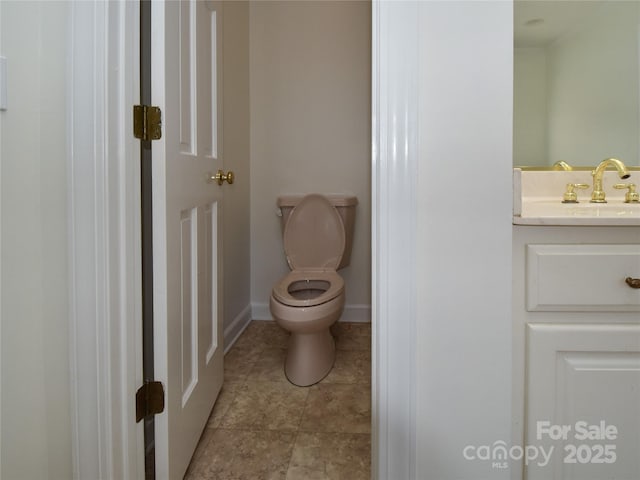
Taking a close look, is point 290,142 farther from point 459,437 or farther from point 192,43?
point 459,437

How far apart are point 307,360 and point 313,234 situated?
0.76 m

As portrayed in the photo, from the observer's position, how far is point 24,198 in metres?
0.82

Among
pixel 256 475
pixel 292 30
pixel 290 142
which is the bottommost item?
pixel 256 475

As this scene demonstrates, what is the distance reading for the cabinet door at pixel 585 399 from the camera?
0.85 meters

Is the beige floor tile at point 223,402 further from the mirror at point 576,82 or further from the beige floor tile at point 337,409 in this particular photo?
the mirror at point 576,82

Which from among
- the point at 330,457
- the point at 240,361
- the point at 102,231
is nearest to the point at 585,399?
the point at 330,457

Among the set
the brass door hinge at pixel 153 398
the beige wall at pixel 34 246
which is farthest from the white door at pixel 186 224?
the beige wall at pixel 34 246

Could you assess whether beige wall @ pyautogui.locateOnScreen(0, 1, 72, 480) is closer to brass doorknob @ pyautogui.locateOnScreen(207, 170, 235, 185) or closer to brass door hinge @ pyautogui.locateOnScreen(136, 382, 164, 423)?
brass door hinge @ pyautogui.locateOnScreen(136, 382, 164, 423)

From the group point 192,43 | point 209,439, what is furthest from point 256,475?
point 192,43

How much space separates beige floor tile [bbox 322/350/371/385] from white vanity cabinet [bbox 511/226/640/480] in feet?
3.60

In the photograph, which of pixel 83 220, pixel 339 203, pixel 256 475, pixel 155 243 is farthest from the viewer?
pixel 339 203

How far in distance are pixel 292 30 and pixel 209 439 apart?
7.88 feet

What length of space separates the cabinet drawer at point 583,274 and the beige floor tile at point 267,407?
1.12 m

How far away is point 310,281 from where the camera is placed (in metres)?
2.23
